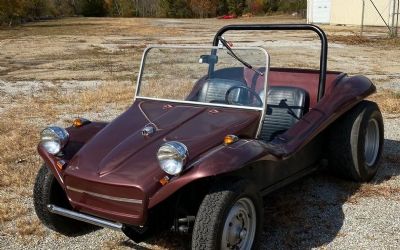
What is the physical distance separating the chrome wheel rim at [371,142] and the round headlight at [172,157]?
8.28 feet

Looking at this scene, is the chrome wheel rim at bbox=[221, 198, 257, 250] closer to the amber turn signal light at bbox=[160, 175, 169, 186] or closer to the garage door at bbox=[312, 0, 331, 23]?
the amber turn signal light at bbox=[160, 175, 169, 186]

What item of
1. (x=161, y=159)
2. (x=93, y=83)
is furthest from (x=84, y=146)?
(x=93, y=83)

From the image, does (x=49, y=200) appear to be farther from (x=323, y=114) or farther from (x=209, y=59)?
(x=323, y=114)

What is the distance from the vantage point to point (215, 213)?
2979 millimetres

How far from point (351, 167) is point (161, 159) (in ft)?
7.19

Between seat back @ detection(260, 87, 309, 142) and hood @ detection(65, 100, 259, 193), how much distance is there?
1.66 ft

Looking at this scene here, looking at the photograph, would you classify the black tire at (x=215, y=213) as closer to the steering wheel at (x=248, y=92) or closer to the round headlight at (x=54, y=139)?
the steering wheel at (x=248, y=92)

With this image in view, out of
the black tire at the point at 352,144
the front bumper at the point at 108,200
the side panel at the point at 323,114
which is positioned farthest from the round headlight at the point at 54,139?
the black tire at the point at 352,144

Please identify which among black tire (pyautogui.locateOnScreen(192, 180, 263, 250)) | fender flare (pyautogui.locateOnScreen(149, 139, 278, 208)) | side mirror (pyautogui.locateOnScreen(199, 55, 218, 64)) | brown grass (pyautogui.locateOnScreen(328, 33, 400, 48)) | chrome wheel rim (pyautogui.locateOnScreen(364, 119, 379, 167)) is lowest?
brown grass (pyautogui.locateOnScreen(328, 33, 400, 48))

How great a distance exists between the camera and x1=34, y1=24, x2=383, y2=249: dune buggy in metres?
3.11

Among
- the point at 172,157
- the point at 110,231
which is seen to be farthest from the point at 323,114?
the point at 110,231

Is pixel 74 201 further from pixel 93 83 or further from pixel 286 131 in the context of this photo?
pixel 93 83

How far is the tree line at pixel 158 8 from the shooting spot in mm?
61281

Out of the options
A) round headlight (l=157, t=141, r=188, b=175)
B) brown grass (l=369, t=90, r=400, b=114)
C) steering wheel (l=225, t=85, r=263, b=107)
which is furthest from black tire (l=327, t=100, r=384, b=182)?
brown grass (l=369, t=90, r=400, b=114)
